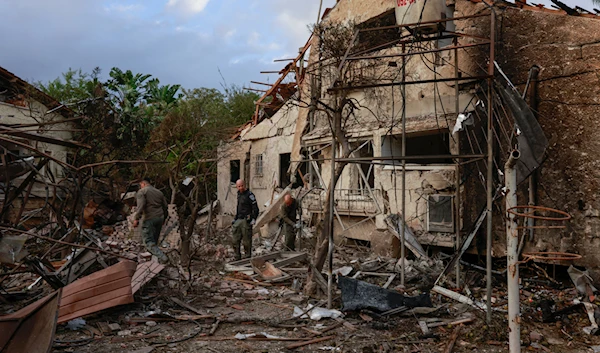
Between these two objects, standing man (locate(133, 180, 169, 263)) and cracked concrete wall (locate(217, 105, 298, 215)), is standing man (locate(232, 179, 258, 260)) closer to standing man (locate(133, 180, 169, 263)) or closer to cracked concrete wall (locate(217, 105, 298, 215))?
standing man (locate(133, 180, 169, 263))

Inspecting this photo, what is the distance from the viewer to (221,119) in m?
22.0

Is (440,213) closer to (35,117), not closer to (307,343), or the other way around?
(307,343)

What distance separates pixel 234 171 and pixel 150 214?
1177cm

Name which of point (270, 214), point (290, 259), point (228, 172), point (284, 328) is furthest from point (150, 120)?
point (284, 328)

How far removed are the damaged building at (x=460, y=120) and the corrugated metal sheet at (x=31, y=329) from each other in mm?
4377

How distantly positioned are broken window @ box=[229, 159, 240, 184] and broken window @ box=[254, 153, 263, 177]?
2.26m

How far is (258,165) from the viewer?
1820 cm

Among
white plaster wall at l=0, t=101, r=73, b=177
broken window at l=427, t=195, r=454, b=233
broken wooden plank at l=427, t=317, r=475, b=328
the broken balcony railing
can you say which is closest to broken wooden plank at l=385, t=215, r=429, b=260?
broken window at l=427, t=195, r=454, b=233

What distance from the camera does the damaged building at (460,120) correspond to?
715cm

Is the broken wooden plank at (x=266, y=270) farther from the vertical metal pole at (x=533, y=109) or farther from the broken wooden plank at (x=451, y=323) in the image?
the vertical metal pole at (x=533, y=109)

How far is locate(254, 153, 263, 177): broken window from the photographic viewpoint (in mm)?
18016

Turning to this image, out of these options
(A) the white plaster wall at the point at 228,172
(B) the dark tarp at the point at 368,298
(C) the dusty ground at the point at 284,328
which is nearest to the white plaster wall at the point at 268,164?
(A) the white plaster wall at the point at 228,172

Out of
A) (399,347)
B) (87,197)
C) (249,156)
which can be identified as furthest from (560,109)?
(87,197)

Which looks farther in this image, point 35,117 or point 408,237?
point 35,117
